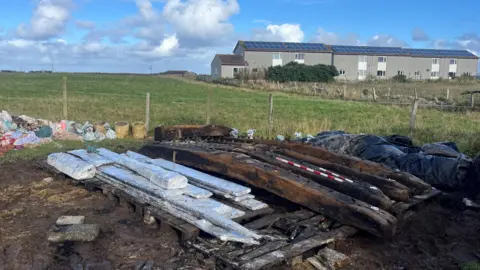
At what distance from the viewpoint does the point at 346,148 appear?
752 centimetres

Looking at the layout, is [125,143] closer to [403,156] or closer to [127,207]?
[127,207]

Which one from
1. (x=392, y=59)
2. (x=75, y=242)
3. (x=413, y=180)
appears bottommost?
(x=75, y=242)

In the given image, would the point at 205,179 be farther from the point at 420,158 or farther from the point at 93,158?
the point at 420,158

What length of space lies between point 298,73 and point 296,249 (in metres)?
45.2

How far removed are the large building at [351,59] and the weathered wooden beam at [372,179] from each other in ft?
159

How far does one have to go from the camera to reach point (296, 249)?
3.73 metres

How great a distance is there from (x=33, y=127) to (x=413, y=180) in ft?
30.0

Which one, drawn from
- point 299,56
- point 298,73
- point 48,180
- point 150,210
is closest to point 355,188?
point 150,210

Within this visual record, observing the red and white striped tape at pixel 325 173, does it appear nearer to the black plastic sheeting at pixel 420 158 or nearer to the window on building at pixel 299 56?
the black plastic sheeting at pixel 420 158

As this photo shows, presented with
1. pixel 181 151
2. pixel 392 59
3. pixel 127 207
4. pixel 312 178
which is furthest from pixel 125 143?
pixel 392 59

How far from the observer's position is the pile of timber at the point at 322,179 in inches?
171

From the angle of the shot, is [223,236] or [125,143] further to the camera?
[125,143]

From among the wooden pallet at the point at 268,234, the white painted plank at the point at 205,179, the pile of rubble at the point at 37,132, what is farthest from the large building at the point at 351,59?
the wooden pallet at the point at 268,234

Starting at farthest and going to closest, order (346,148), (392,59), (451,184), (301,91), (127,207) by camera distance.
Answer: (392,59) → (301,91) → (346,148) → (451,184) → (127,207)
